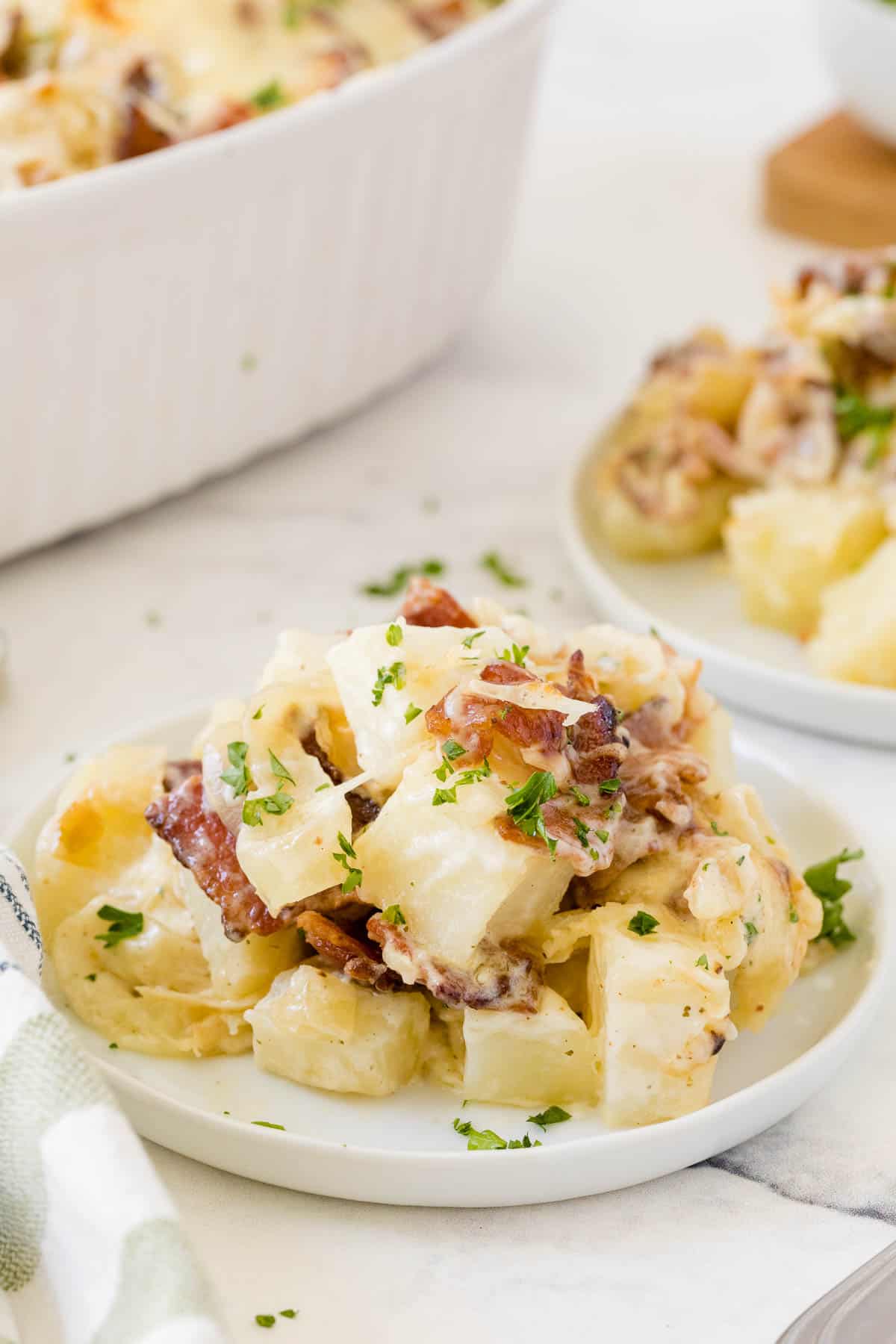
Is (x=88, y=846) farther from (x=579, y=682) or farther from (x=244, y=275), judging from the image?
(x=244, y=275)

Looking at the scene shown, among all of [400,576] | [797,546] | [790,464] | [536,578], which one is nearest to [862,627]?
[797,546]

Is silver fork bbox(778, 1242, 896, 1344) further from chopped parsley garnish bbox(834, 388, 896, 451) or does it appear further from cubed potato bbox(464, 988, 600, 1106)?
chopped parsley garnish bbox(834, 388, 896, 451)

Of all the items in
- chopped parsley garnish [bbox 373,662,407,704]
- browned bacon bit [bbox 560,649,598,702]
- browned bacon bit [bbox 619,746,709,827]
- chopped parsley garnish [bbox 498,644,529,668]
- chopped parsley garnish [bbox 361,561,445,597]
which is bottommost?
chopped parsley garnish [bbox 361,561,445,597]

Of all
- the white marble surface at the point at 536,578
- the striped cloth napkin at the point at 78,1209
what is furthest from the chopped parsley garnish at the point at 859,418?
the striped cloth napkin at the point at 78,1209

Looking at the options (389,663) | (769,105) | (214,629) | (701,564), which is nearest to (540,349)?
(701,564)

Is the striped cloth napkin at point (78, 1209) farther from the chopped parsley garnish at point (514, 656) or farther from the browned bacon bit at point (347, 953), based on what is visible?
the chopped parsley garnish at point (514, 656)

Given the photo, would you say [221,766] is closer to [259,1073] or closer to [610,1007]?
[259,1073]

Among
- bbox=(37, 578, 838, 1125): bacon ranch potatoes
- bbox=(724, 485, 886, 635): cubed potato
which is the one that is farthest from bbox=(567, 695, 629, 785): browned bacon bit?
bbox=(724, 485, 886, 635): cubed potato
